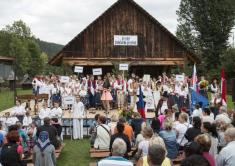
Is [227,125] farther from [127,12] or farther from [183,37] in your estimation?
[183,37]

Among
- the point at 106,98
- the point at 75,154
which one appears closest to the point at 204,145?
the point at 75,154

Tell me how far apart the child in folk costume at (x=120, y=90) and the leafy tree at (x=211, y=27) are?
29.0 metres

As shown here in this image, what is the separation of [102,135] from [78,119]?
650 centimetres

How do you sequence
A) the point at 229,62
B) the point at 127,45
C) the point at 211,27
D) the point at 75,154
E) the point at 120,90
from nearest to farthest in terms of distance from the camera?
the point at 75,154
the point at 120,90
the point at 127,45
the point at 229,62
the point at 211,27

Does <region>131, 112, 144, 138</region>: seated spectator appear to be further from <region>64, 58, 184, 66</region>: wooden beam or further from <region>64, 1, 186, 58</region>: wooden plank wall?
<region>64, 1, 186, 58</region>: wooden plank wall

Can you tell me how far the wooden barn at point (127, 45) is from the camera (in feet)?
121

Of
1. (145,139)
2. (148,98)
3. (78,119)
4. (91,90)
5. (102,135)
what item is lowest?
(78,119)

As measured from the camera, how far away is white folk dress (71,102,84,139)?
19.1m

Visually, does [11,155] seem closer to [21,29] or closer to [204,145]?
[204,145]

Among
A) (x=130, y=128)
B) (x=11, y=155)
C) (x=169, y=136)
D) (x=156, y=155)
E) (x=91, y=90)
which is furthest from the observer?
(x=91, y=90)

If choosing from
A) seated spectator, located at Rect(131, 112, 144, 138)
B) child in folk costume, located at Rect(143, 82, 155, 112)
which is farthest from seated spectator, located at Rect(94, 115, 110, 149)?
child in folk costume, located at Rect(143, 82, 155, 112)

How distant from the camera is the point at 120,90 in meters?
25.3

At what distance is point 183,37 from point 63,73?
90.0ft

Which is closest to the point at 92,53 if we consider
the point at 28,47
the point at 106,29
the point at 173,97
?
the point at 106,29
